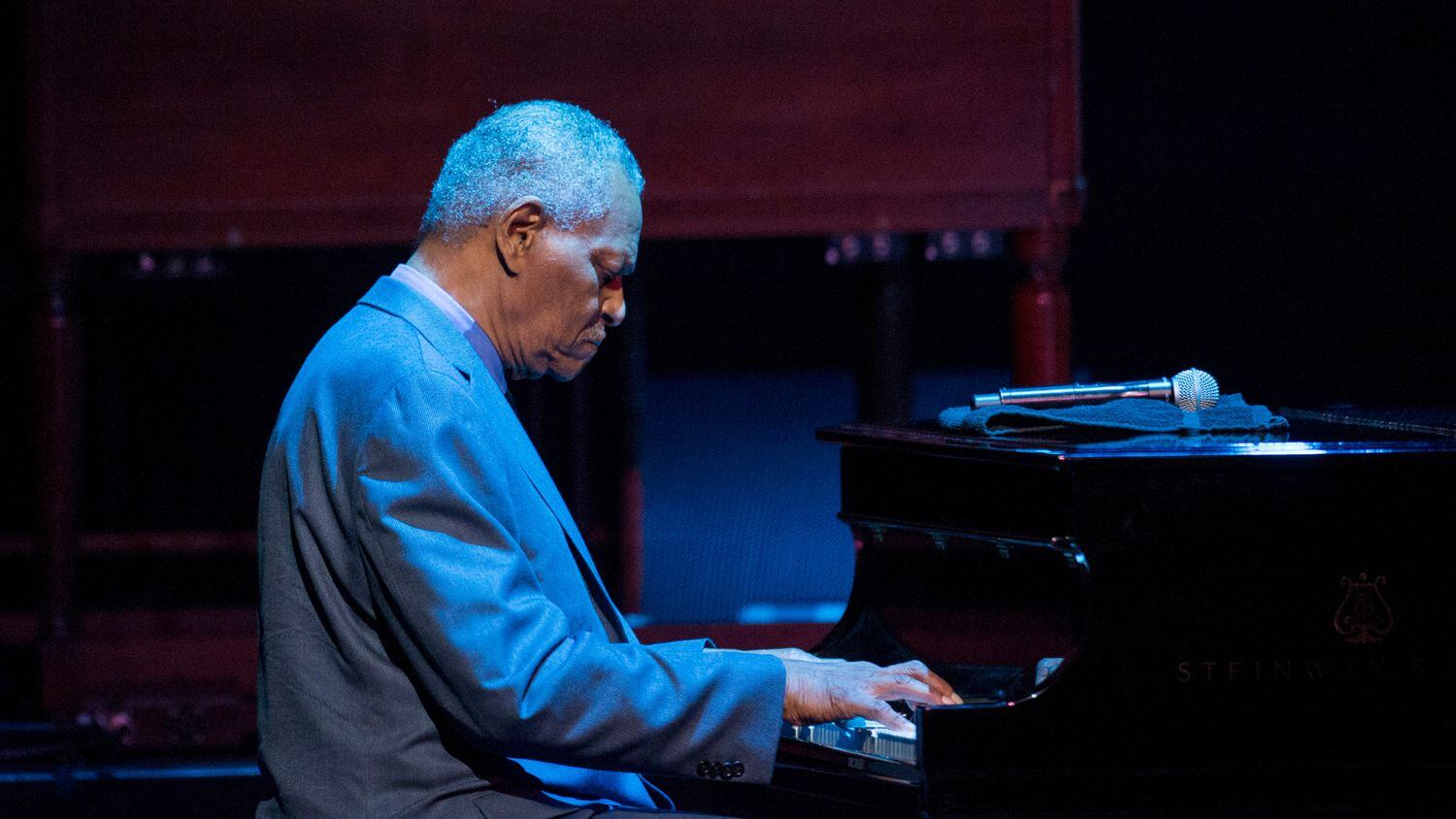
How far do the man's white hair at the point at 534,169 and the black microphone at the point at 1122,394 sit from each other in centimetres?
75

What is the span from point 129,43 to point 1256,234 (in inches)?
107

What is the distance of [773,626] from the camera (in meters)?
3.42

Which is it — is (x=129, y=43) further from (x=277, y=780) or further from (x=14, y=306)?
(x=277, y=780)

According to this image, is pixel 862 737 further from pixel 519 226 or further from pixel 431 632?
pixel 519 226

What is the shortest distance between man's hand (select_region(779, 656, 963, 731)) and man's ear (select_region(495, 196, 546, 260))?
1.77 feet

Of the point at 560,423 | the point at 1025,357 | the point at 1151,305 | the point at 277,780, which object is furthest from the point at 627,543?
the point at 277,780

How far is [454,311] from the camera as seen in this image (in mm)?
1703

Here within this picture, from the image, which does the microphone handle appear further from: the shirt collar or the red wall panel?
the red wall panel

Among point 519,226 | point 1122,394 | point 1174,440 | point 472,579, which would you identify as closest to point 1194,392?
point 1122,394

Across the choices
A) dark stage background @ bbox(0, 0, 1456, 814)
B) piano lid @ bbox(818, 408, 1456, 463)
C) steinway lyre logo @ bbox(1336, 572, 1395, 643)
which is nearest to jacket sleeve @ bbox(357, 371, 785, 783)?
piano lid @ bbox(818, 408, 1456, 463)

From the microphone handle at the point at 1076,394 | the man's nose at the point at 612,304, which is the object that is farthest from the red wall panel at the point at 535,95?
the man's nose at the point at 612,304

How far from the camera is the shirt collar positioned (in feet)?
5.57

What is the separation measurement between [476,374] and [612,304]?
237mm

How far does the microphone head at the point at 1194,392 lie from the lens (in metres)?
2.20
